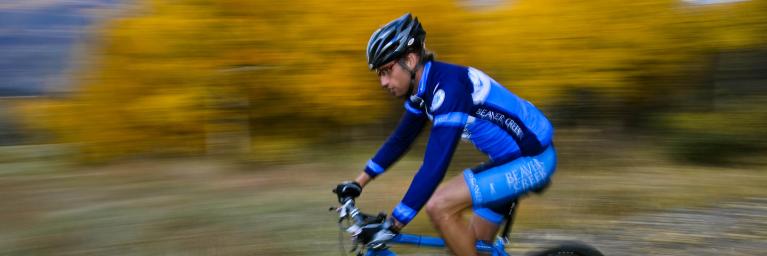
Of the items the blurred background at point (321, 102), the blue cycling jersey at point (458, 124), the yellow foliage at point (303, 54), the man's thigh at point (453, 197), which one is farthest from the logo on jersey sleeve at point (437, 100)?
the yellow foliage at point (303, 54)

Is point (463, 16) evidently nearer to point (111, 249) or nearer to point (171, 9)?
point (171, 9)

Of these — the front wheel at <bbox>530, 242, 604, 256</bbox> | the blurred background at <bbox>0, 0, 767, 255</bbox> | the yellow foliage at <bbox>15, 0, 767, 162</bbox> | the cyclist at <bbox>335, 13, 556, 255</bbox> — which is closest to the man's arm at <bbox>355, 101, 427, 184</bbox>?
the cyclist at <bbox>335, 13, 556, 255</bbox>

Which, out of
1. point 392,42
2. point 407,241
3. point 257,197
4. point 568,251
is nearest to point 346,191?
point 407,241

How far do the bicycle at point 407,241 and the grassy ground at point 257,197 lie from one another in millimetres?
1967

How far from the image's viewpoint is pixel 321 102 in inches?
304

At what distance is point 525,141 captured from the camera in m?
3.16

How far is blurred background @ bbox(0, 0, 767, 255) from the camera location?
682cm

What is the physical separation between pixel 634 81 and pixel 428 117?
543cm

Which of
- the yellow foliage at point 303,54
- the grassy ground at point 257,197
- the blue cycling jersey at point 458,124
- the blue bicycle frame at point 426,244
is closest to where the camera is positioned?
the blue cycling jersey at point 458,124

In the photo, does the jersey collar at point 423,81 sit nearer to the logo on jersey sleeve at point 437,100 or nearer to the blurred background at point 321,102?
the logo on jersey sleeve at point 437,100

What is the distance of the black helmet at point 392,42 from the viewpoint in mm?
3049

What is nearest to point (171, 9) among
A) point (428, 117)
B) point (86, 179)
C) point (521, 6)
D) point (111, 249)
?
point (86, 179)

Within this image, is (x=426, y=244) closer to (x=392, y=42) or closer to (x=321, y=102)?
(x=392, y=42)

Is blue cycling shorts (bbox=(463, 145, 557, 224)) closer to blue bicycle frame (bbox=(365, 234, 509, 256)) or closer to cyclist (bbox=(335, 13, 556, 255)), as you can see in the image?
cyclist (bbox=(335, 13, 556, 255))
